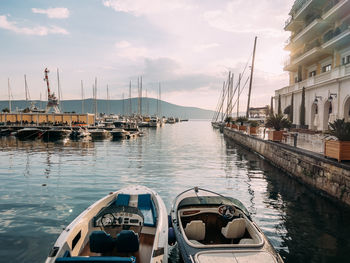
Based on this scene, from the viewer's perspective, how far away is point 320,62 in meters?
33.9

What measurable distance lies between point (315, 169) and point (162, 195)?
774cm

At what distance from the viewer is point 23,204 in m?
11.6

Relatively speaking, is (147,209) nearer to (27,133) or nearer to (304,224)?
(304,224)

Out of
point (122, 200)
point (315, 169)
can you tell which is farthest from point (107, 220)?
point (315, 169)

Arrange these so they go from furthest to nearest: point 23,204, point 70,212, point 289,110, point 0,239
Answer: point 289,110
point 23,204
point 70,212
point 0,239

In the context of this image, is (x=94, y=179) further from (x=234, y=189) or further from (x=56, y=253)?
(x=56, y=253)

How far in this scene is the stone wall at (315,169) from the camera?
1075cm

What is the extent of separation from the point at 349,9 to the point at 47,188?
1221 inches

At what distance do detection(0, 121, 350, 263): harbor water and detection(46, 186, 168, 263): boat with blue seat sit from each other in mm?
1357

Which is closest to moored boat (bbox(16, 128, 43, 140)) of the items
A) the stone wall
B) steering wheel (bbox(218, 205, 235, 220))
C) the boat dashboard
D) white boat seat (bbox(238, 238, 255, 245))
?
the stone wall

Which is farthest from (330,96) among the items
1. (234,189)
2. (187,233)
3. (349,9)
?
(187,233)

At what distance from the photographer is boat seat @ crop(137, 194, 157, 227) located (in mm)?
7054

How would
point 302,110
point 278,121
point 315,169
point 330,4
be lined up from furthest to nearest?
point 302,110 → point 330,4 → point 278,121 → point 315,169

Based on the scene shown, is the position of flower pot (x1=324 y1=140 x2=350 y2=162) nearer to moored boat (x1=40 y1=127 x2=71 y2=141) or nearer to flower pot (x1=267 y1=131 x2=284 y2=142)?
flower pot (x1=267 y1=131 x2=284 y2=142)
